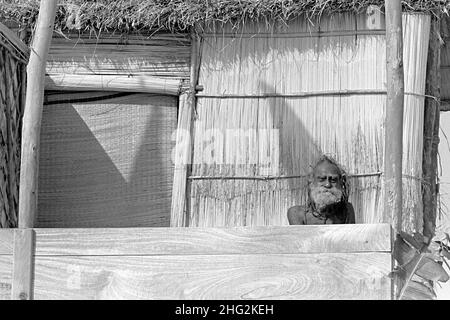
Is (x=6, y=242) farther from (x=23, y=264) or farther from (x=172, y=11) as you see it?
(x=172, y=11)

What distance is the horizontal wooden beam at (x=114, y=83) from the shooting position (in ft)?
20.6

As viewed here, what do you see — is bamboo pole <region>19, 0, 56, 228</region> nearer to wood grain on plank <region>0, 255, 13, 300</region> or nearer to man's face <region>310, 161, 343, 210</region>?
wood grain on plank <region>0, 255, 13, 300</region>

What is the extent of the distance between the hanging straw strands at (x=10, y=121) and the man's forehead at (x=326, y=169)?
1919 millimetres

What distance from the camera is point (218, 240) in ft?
12.5

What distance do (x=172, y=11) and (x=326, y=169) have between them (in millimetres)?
1430

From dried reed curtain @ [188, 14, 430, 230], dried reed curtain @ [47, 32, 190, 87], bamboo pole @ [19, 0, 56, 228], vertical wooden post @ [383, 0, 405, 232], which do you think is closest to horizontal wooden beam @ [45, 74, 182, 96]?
dried reed curtain @ [47, 32, 190, 87]

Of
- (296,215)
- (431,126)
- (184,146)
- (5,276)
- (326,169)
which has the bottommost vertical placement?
(5,276)

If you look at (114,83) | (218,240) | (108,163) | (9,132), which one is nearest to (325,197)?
(108,163)

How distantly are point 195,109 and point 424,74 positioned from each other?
1.49 m

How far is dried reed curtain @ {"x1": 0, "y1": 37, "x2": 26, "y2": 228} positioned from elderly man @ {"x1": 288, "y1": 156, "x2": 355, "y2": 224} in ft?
5.78
